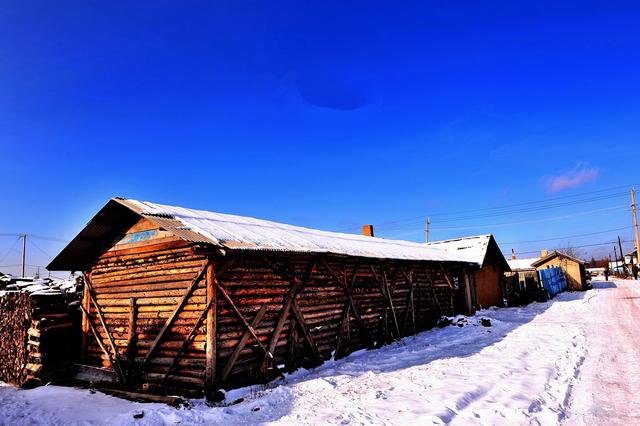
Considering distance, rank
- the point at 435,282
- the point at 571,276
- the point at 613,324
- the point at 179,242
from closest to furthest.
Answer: the point at 179,242 < the point at 613,324 < the point at 435,282 < the point at 571,276

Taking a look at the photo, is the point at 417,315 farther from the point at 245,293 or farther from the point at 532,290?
the point at 532,290

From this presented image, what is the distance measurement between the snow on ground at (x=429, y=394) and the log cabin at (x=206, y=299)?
2.72 feet

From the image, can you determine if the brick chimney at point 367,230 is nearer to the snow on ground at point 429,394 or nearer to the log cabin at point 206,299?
the log cabin at point 206,299

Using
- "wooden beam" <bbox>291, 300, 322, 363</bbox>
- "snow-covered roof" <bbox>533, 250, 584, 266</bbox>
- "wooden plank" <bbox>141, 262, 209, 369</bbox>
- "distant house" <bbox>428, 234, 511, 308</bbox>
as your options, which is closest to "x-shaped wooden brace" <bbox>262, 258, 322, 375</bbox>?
"wooden beam" <bbox>291, 300, 322, 363</bbox>

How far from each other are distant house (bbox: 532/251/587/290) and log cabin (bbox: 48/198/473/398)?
36.0m

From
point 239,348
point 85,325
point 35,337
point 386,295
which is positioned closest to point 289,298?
point 239,348

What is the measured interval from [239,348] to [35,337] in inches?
255

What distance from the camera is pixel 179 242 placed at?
1031 centimetres

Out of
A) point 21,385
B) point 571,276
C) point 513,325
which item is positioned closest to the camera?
point 21,385

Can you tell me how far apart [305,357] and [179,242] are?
4691 mm

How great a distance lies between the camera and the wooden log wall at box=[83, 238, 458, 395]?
9391 mm

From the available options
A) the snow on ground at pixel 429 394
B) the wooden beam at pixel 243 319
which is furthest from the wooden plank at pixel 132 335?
the wooden beam at pixel 243 319

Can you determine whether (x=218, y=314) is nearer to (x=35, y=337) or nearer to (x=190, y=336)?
(x=190, y=336)

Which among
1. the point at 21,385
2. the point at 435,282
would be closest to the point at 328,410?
the point at 21,385
